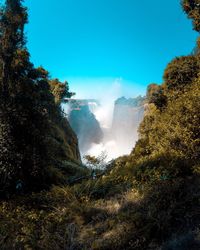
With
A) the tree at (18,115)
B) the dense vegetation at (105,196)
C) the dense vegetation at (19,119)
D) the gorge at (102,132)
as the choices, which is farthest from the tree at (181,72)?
the gorge at (102,132)

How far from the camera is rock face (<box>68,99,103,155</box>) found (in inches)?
5448

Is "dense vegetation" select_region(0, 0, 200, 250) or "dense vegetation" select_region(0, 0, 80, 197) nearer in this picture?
"dense vegetation" select_region(0, 0, 200, 250)

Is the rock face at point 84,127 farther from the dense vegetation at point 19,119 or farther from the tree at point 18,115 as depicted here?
the tree at point 18,115

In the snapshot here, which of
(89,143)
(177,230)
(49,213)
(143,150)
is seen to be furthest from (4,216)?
(89,143)

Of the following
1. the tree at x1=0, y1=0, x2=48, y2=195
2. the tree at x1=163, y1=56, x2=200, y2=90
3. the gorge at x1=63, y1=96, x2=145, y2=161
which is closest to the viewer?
the tree at x1=0, y1=0, x2=48, y2=195

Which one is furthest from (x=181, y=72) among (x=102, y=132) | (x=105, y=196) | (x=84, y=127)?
(x=102, y=132)

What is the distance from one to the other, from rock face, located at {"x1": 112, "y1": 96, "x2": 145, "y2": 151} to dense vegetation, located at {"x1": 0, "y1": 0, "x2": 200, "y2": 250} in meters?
124

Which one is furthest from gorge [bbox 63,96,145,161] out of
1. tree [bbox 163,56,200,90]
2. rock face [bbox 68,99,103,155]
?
tree [bbox 163,56,200,90]

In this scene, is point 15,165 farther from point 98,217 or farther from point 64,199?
point 98,217

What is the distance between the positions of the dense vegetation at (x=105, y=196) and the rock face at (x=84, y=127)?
122728 millimetres

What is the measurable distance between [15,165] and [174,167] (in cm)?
606

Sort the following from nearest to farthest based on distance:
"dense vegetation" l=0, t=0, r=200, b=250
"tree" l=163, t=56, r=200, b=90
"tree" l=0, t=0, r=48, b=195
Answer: "dense vegetation" l=0, t=0, r=200, b=250 < "tree" l=0, t=0, r=48, b=195 < "tree" l=163, t=56, r=200, b=90

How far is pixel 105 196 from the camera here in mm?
9602

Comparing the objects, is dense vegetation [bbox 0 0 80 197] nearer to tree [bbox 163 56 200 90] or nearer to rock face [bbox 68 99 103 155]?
tree [bbox 163 56 200 90]
